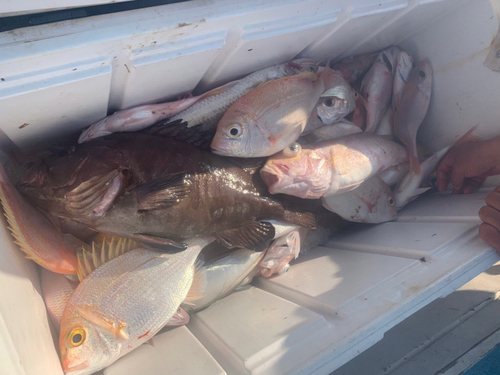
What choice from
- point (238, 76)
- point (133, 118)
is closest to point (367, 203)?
point (238, 76)

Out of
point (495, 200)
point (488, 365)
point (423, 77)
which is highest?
point (423, 77)

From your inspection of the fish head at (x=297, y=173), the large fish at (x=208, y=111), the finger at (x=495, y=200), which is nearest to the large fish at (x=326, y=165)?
the fish head at (x=297, y=173)

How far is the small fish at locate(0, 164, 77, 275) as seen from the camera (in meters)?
1.39

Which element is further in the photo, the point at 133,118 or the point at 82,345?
the point at 133,118

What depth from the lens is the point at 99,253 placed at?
175cm

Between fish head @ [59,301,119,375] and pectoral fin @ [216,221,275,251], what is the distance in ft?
A: 2.27

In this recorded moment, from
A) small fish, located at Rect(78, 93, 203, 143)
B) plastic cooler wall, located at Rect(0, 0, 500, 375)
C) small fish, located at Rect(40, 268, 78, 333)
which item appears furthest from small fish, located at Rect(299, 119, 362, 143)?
small fish, located at Rect(40, 268, 78, 333)

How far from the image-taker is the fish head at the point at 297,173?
176 cm

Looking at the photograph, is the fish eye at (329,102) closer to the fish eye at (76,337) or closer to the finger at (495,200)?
the finger at (495,200)

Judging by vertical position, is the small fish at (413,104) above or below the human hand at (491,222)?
above

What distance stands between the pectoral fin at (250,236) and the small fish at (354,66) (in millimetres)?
1163

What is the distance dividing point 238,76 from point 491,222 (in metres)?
1.42

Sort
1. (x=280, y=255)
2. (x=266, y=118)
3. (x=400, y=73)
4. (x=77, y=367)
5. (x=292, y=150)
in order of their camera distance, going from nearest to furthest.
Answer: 1. (x=77, y=367)
2. (x=266, y=118)
3. (x=292, y=150)
4. (x=280, y=255)
5. (x=400, y=73)

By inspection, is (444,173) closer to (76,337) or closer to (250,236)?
(250,236)
